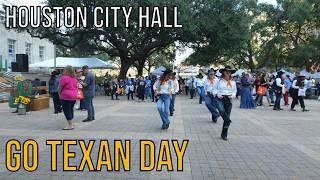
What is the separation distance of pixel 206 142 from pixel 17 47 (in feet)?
130

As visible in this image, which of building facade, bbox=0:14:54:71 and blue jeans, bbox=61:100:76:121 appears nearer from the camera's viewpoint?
blue jeans, bbox=61:100:76:121

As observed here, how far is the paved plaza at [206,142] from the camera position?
5855mm

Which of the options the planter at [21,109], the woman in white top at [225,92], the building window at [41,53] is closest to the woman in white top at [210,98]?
the woman in white top at [225,92]

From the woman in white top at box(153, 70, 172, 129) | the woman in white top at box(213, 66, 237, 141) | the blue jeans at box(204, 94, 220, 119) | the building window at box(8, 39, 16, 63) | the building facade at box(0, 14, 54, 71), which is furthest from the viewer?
the building window at box(8, 39, 16, 63)

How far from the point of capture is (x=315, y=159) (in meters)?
7.10

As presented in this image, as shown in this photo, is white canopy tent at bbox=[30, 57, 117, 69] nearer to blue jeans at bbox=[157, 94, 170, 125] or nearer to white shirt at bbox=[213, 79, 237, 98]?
blue jeans at bbox=[157, 94, 170, 125]

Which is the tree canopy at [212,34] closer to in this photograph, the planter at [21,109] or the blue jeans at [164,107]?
the planter at [21,109]

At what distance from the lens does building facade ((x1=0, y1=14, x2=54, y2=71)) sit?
4028 centimetres

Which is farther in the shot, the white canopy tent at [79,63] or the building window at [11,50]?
the building window at [11,50]

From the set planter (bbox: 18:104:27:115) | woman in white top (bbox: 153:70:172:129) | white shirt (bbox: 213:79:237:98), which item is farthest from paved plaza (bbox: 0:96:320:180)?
white shirt (bbox: 213:79:237:98)

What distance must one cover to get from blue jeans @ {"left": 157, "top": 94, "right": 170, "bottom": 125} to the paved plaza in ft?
1.00

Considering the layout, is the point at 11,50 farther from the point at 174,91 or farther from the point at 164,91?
the point at 164,91

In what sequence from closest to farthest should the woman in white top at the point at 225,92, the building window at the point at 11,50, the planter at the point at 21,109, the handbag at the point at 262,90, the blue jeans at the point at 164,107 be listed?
the woman in white top at the point at 225,92 → the blue jeans at the point at 164,107 → the planter at the point at 21,109 → the handbag at the point at 262,90 → the building window at the point at 11,50

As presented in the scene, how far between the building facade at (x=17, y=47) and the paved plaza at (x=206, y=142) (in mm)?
26235
